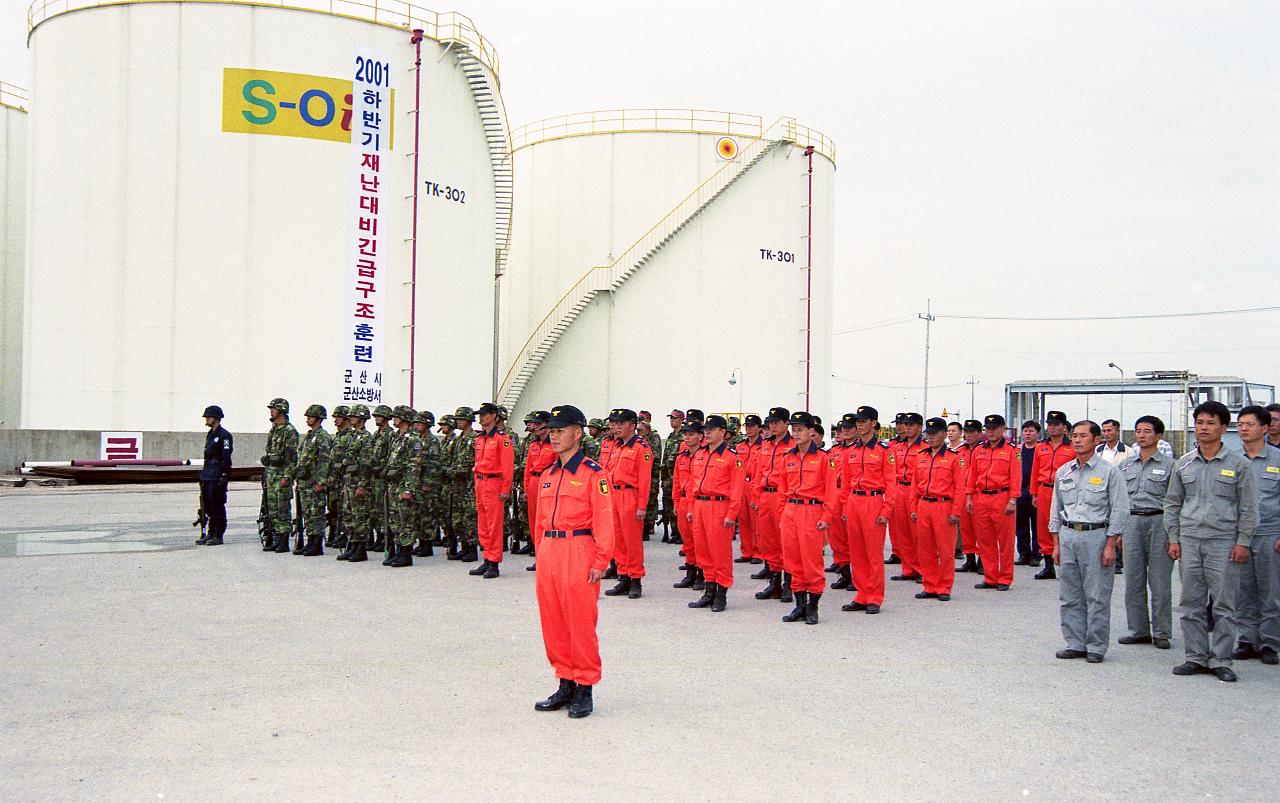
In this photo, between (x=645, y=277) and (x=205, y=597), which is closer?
(x=205, y=597)

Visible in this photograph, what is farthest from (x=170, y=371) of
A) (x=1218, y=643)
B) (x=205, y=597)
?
(x=1218, y=643)

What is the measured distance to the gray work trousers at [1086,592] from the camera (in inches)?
292

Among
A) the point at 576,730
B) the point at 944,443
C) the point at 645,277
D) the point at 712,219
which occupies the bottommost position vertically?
the point at 576,730

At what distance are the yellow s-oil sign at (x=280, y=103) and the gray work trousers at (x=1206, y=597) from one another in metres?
22.6

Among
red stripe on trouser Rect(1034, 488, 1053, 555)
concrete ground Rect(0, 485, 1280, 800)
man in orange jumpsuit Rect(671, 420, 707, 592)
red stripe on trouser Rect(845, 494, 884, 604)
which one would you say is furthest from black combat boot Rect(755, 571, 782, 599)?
red stripe on trouser Rect(1034, 488, 1053, 555)

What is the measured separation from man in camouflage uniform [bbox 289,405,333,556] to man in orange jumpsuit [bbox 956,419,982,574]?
332 inches

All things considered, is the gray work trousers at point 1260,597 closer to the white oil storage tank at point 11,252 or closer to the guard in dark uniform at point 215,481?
the guard in dark uniform at point 215,481

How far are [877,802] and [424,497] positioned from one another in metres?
8.93

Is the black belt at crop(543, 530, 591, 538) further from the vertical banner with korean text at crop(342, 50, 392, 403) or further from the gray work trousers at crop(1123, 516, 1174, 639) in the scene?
the vertical banner with korean text at crop(342, 50, 392, 403)

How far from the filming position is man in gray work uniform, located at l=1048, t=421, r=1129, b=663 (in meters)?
7.45

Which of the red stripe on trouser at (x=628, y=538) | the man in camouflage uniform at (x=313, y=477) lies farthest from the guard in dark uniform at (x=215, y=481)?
the red stripe on trouser at (x=628, y=538)

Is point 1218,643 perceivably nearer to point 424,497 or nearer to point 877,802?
point 877,802

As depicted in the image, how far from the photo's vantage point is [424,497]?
12.4 m

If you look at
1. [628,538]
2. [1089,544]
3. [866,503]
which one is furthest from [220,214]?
[1089,544]
